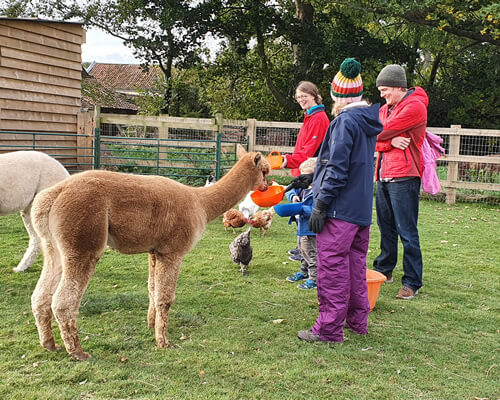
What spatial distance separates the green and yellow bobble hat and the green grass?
78.5 inches

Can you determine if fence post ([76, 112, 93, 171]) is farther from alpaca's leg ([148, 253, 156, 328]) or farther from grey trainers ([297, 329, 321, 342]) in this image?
grey trainers ([297, 329, 321, 342])

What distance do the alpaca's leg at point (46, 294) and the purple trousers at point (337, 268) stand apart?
79.2 inches

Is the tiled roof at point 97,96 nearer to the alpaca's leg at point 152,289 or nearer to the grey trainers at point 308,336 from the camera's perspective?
the alpaca's leg at point 152,289

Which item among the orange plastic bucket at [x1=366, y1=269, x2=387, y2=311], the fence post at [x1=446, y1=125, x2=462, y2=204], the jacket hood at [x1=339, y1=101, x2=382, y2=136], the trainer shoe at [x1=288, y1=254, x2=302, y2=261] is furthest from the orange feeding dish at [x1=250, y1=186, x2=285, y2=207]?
the fence post at [x1=446, y1=125, x2=462, y2=204]

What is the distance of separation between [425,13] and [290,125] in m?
6.22

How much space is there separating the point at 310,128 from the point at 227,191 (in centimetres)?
139

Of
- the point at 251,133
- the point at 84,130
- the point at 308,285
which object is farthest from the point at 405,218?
the point at 84,130

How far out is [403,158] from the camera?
5.02 meters

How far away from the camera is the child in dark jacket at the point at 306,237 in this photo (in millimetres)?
4898

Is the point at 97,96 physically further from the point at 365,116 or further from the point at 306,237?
the point at 365,116

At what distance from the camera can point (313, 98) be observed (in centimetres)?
504

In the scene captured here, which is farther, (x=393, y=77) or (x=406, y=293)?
(x=406, y=293)

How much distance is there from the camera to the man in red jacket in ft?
16.3

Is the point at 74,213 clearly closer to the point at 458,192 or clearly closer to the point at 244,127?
the point at 244,127
